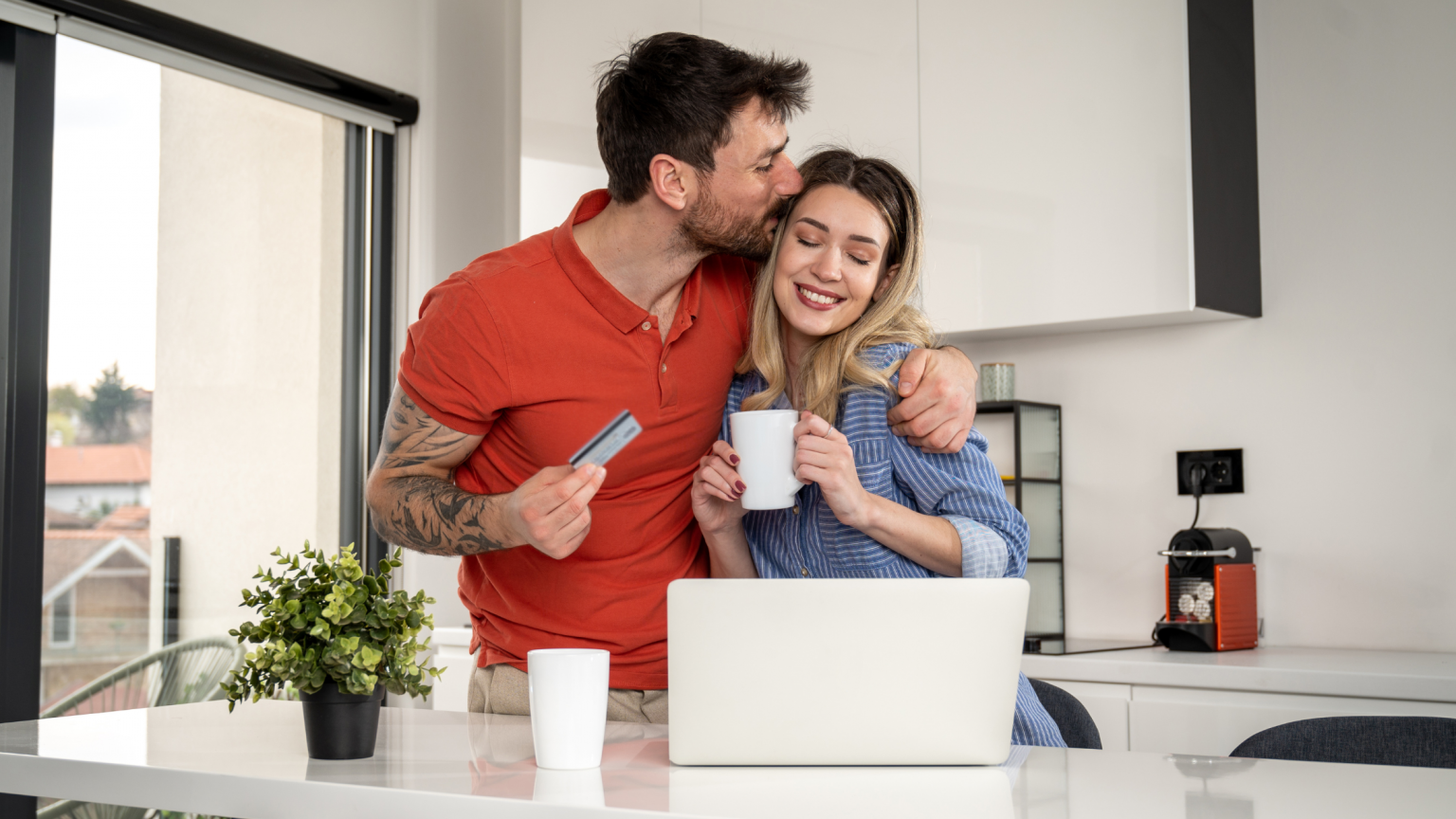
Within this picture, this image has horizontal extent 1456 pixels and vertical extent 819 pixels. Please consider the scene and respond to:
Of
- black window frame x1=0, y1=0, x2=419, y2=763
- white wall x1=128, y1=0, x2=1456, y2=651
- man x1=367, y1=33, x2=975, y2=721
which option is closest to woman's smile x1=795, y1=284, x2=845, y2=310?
man x1=367, y1=33, x2=975, y2=721

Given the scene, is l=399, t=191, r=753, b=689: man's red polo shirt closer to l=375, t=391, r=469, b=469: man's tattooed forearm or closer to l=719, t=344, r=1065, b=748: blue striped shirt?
l=375, t=391, r=469, b=469: man's tattooed forearm

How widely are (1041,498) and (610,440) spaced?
1.88 metres

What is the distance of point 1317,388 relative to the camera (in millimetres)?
2461

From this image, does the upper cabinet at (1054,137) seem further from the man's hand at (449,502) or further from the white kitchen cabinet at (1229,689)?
the man's hand at (449,502)

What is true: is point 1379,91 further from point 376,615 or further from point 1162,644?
point 376,615

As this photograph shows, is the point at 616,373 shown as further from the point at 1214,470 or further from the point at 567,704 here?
the point at 1214,470

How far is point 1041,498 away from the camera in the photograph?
271 cm

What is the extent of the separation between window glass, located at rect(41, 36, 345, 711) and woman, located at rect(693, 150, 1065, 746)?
1.71m

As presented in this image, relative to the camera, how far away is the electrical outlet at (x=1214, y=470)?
2531 mm

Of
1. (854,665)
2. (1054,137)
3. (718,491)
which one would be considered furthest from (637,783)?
(1054,137)

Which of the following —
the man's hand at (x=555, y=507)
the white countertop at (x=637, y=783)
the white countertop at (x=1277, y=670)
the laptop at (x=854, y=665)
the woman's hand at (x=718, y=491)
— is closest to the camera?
the white countertop at (x=637, y=783)

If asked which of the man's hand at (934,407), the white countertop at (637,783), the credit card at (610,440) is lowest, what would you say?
the white countertop at (637,783)

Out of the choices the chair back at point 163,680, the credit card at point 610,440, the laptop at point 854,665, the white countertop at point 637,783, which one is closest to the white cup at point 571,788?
the white countertop at point 637,783

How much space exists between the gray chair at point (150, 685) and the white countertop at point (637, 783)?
1.57 metres
